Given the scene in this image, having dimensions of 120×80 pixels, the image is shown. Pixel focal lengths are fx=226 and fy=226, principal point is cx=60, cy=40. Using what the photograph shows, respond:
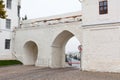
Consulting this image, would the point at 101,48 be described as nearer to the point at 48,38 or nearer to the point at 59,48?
the point at 59,48

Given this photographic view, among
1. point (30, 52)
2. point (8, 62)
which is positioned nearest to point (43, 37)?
point (30, 52)

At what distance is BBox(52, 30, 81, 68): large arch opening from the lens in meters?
23.2

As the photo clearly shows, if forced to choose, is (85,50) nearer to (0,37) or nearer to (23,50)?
(23,50)

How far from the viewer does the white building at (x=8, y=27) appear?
26.9 metres

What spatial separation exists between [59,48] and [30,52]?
483 centimetres

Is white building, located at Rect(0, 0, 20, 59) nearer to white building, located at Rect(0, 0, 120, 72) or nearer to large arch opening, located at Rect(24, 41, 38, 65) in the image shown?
white building, located at Rect(0, 0, 120, 72)

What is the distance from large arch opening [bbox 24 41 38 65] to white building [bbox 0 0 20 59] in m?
2.10

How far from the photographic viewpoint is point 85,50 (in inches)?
745

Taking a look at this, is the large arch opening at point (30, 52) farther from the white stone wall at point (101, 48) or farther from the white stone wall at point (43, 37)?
the white stone wall at point (101, 48)

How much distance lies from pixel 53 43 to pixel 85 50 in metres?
5.18

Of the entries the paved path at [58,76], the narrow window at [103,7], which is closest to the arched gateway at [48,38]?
the narrow window at [103,7]

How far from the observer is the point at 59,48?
79.6ft

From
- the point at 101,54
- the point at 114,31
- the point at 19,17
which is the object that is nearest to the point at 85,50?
the point at 101,54

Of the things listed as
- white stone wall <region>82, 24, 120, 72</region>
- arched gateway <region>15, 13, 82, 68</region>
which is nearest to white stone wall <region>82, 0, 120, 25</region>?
white stone wall <region>82, 24, 120, 72</region>
